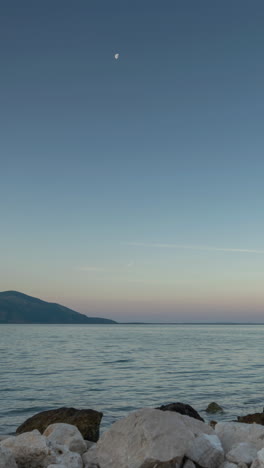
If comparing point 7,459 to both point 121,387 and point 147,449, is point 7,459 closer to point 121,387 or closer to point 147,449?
point 147,449

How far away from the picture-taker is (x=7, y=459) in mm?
8984

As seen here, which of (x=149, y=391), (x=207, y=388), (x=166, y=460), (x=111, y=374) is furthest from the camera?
(x=111, y=374)

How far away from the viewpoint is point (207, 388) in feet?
111

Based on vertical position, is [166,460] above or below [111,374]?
above

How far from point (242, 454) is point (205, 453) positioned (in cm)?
85

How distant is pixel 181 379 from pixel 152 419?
94.6 feet

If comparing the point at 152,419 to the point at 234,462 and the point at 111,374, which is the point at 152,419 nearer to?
the point at 234,462

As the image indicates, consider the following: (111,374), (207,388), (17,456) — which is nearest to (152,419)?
(17,456)

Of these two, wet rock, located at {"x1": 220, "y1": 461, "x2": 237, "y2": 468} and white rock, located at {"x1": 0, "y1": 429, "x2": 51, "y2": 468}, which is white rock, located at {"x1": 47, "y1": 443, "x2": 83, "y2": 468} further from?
wet rock, located at {"x1": 220, "y1": 461, "x2": 237, "y2": 468}

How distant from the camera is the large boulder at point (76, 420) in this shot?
1652 centimetres

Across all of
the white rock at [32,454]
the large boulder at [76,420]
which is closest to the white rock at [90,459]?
the white rock at [32,454]

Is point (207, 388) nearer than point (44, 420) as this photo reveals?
No

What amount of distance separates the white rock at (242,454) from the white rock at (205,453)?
0.23 metres

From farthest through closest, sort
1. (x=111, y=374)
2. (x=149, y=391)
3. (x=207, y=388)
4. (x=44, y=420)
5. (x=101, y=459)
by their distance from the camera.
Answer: (x=111, y=374), (x=207, y=388), (x=149, y=391), (x=44, y=420), (x=101, y=459)
